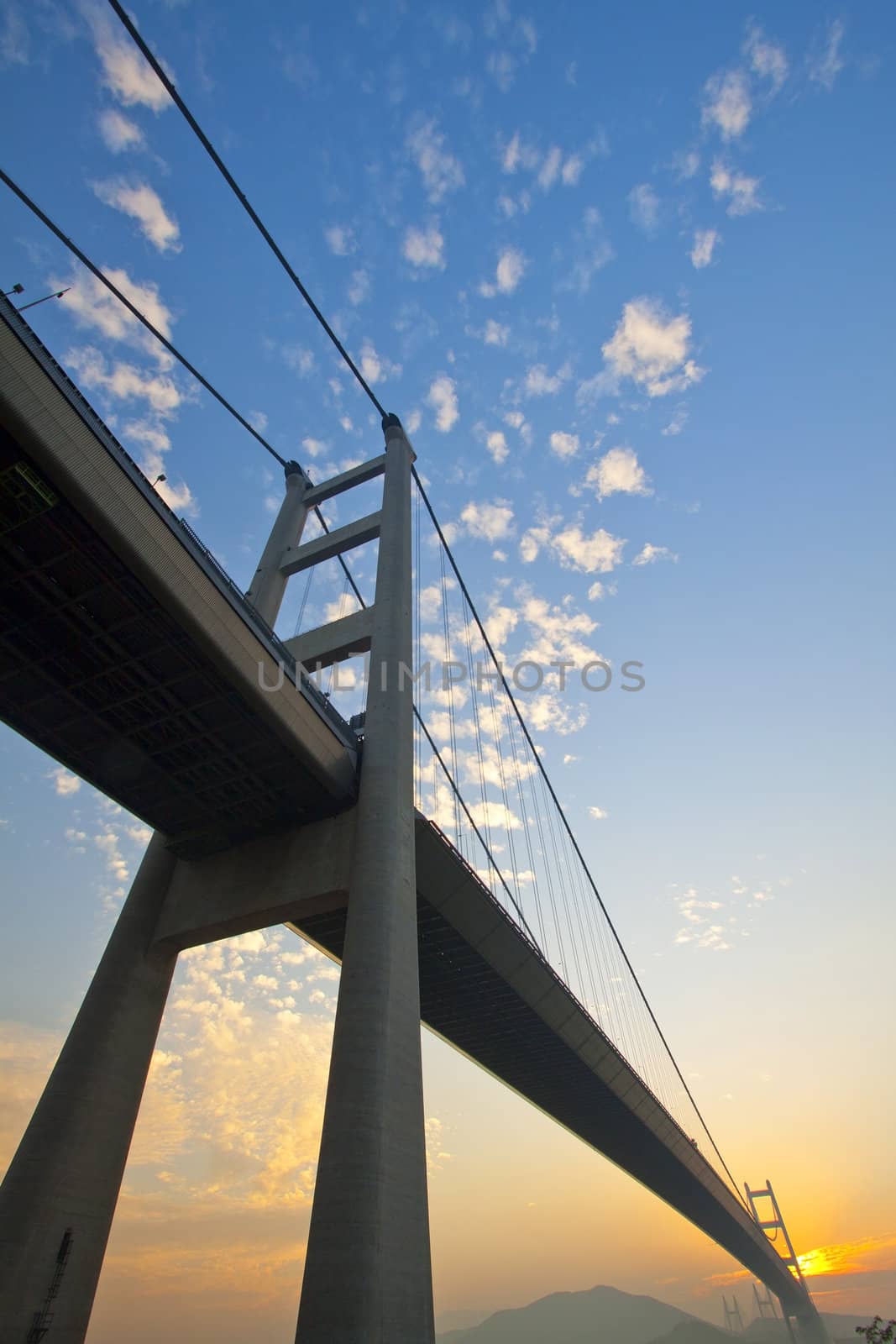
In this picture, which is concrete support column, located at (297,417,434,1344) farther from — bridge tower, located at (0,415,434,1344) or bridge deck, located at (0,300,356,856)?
bridge deck, located at (0,300,356,856)

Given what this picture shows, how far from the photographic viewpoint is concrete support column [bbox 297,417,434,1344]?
13.6 m

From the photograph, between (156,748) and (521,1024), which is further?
(521,1024)

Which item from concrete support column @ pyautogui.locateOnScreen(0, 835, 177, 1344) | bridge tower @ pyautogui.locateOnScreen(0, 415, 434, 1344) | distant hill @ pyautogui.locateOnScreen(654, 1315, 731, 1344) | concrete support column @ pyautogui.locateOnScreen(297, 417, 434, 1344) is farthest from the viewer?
distant hill @ pyautogui.locateOnScreen(654, 1315, 731, 1344)

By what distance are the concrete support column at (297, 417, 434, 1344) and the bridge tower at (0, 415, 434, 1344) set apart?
33 mm

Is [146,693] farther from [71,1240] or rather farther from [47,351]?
[71,1240]

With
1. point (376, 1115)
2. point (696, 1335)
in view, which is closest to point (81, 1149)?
point (376, 1115)

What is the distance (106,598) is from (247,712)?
4.16 m

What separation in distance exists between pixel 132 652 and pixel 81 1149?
11.4 m

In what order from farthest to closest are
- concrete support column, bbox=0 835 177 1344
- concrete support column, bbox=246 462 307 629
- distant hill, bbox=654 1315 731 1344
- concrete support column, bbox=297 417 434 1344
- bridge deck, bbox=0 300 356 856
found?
distant hill, bbox=654 1315 731 1344 → concrete support column, bbox=246 462 307 629 → concrete support column, bbox=0 835 177 1344 → concrete support column, bbox=297 417 434 1344 → bridge deck, bbox=0 300 356 856

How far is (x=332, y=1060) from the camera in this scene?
1598cm

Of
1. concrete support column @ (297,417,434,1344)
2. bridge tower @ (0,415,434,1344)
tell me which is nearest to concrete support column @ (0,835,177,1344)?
bridge tower @ (0,415,434,1344)

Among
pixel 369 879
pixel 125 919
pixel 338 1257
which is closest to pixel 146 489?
pixel 369 879

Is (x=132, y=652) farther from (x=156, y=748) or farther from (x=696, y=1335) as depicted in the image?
(x=696, y=1335)

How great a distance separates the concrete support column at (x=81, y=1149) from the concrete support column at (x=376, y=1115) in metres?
6.07
